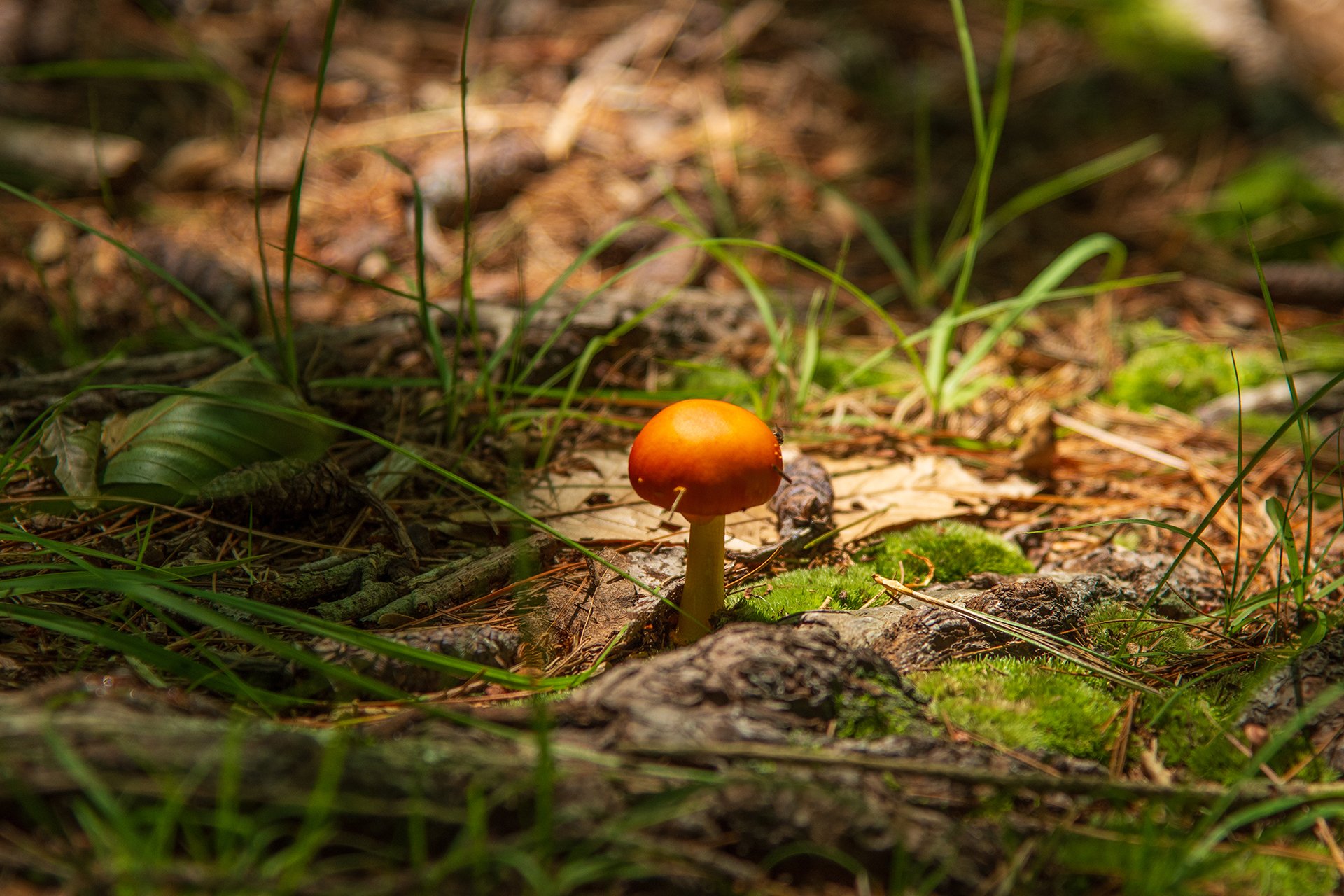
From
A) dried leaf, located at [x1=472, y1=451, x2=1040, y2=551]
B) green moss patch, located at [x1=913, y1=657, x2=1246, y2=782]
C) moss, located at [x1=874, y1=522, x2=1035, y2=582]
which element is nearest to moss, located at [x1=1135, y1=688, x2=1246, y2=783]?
green moss patch, located at [x1=913, y1=657, x2=1246, y2=782]

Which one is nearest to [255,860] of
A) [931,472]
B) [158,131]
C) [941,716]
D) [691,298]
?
[941,716]

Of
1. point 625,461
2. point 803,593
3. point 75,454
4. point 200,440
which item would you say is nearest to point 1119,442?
point 803,593

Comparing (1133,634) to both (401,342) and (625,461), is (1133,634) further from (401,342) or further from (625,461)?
(401,342)

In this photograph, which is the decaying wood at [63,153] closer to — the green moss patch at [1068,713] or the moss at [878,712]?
the moss at [878,712]

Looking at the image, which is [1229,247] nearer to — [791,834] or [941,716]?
[941,716]

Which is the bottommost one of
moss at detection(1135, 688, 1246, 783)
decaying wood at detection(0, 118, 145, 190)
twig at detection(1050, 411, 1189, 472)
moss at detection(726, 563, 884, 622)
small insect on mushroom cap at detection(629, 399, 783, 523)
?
moss at detection(1135, 688, 1246, 783)

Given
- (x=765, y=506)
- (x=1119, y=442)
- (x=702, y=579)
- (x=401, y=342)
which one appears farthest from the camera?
(x=401, y=342)

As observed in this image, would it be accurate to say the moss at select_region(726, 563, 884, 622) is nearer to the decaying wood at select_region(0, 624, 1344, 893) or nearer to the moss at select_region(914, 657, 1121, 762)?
the moss at select_region(914, 657, 1121, 762)
